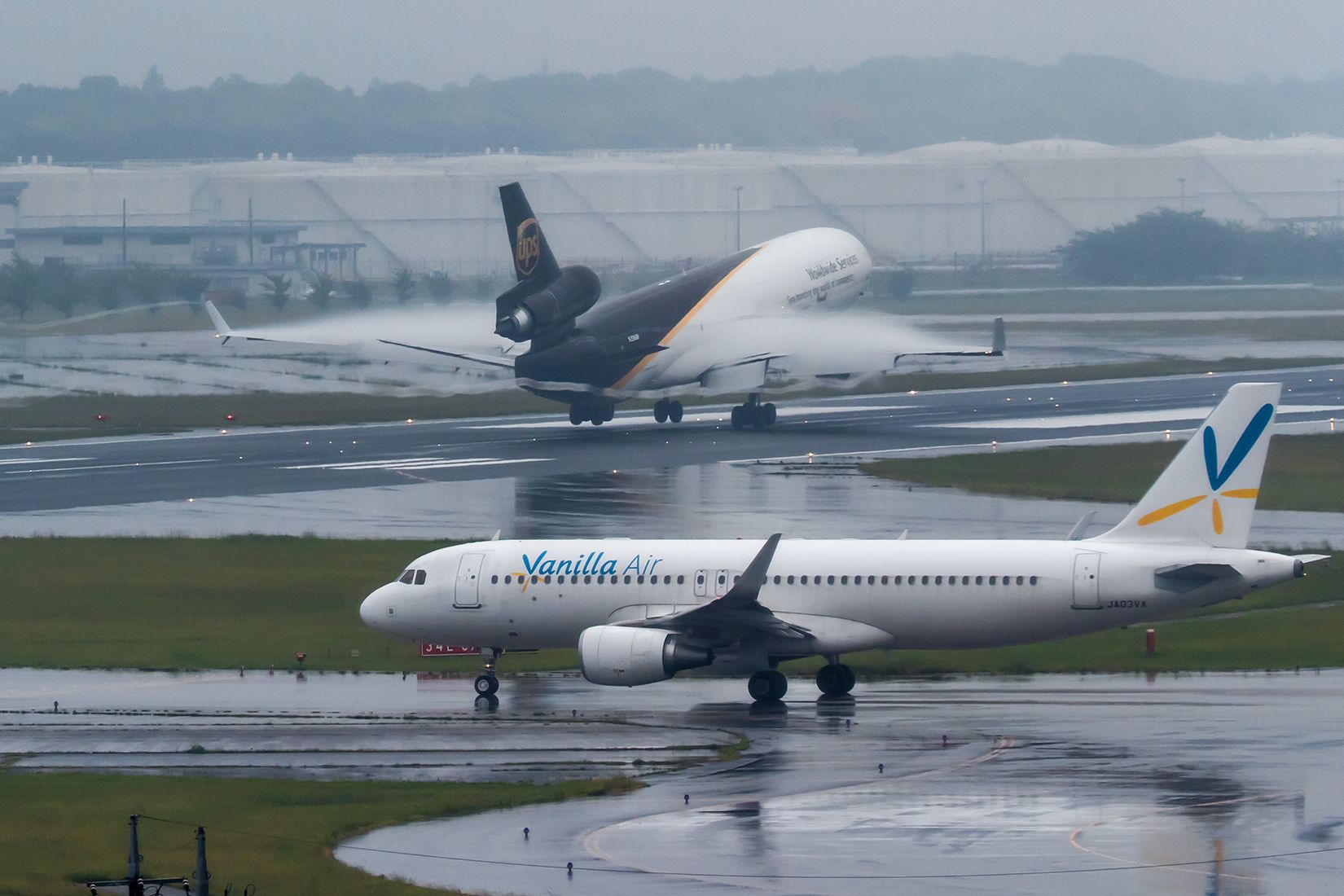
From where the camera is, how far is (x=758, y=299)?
99.4 meters

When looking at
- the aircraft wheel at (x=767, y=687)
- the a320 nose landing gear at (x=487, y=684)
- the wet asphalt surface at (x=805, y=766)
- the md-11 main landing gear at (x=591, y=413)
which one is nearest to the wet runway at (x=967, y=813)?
the wet asphalt surface at (x=805, y=766)

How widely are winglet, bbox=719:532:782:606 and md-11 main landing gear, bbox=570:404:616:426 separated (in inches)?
2175

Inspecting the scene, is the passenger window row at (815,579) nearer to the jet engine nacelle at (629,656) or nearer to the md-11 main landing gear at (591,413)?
the jet engine nacelle at (629,656)

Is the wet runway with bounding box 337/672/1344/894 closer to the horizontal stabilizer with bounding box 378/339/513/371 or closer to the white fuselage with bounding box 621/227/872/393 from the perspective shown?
the white fuselage with bounding box 621/227/872/393

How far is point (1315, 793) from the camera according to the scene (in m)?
30.4

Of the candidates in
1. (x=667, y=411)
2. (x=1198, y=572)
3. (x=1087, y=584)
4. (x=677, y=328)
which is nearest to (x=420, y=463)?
(x=677, y=328)

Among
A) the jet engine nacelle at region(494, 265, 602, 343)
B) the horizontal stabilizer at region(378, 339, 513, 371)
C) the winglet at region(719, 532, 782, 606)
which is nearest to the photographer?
the winglet at region(719, 532, 782, 606)

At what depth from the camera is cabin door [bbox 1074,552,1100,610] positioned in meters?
39.8

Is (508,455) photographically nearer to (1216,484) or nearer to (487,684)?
(487,684)

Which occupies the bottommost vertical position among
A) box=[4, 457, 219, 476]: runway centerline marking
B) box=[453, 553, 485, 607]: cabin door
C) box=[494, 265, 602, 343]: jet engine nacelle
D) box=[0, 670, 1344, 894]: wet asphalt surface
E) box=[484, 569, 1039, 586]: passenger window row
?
box=[0, 670, 1344, 894]: wet asphalt surface

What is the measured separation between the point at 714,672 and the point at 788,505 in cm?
2537

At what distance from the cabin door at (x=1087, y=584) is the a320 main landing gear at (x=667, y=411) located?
57.8 metres

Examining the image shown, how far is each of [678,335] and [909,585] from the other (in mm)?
54571

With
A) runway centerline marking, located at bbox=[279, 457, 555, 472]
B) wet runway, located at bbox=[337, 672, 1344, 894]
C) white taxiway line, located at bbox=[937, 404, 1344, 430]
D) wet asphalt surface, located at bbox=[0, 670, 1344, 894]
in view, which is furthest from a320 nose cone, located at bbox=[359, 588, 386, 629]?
white taxiway line, located at bbox=[937, 404, 1344, 430]
